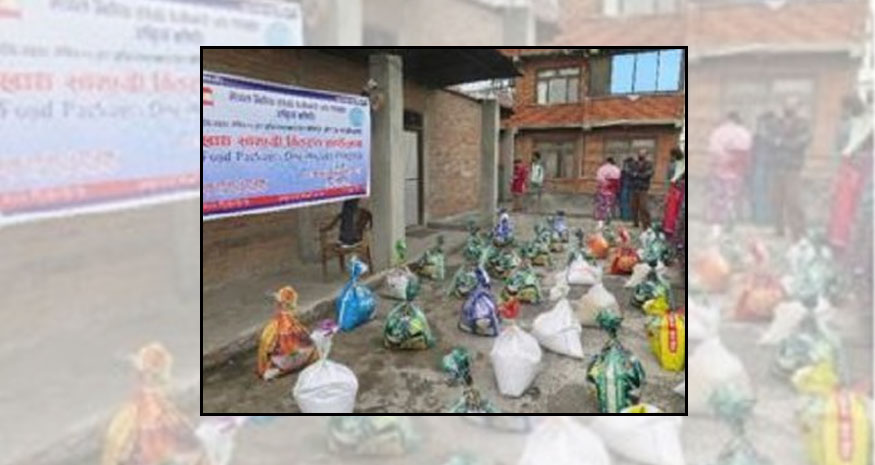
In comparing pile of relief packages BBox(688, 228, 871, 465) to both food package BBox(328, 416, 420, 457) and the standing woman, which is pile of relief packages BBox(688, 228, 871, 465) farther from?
food package BBox(328, 416, 420, 457)

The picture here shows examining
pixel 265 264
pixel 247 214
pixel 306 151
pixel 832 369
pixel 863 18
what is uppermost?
pixel 863 18

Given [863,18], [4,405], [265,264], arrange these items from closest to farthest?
[863,18]
[4,405]
[265,264]

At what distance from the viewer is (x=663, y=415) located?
3.71ft

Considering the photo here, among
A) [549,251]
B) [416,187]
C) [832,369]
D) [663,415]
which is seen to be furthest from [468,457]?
[832,369]

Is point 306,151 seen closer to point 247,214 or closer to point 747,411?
point 247,214

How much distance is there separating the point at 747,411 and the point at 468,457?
51cm

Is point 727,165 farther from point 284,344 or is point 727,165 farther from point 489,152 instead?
point 284,344

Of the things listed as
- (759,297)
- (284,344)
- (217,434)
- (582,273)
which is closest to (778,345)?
(759,297)

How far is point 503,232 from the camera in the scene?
131cm

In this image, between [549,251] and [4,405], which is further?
[549,251]

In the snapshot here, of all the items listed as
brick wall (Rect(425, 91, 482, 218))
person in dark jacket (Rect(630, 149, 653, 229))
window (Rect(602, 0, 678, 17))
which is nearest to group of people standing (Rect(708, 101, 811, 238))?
person in dark jacket (Rect(630, 149, 653, 229))

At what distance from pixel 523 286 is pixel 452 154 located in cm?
33

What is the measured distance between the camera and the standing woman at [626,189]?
104cm

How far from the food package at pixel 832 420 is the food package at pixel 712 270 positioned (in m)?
0.24
